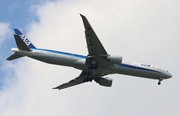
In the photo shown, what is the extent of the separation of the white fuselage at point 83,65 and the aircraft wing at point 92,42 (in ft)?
8.37

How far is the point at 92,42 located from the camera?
41094mm

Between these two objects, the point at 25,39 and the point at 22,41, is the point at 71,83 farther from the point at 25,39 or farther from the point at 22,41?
the point at 22,41

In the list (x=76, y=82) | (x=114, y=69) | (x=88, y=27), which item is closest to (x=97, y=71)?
(x=114, y=69)

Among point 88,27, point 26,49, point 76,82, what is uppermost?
point 88,27

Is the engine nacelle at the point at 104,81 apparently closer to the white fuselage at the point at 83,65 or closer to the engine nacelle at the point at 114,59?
the white fuselage at the point at 83,65

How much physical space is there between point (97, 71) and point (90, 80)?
4098 mm

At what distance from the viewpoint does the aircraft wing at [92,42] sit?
3891cm

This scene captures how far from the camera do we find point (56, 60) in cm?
4372

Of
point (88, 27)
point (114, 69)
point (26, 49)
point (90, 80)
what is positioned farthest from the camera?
point (90, 80)

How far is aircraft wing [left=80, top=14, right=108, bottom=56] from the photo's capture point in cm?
3891

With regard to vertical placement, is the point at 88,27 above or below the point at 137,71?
above

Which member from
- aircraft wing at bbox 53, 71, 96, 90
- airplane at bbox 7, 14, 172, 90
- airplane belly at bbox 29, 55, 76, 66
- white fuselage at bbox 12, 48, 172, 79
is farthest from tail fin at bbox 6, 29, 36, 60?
aircraft wing at bbox 53, 71, 96, 90

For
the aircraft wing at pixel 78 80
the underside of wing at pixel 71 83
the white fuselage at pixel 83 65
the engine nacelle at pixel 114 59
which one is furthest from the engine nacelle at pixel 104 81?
the engine nacelle at pixel 114 59

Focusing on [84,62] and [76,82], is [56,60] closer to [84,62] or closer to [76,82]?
[84,62]
